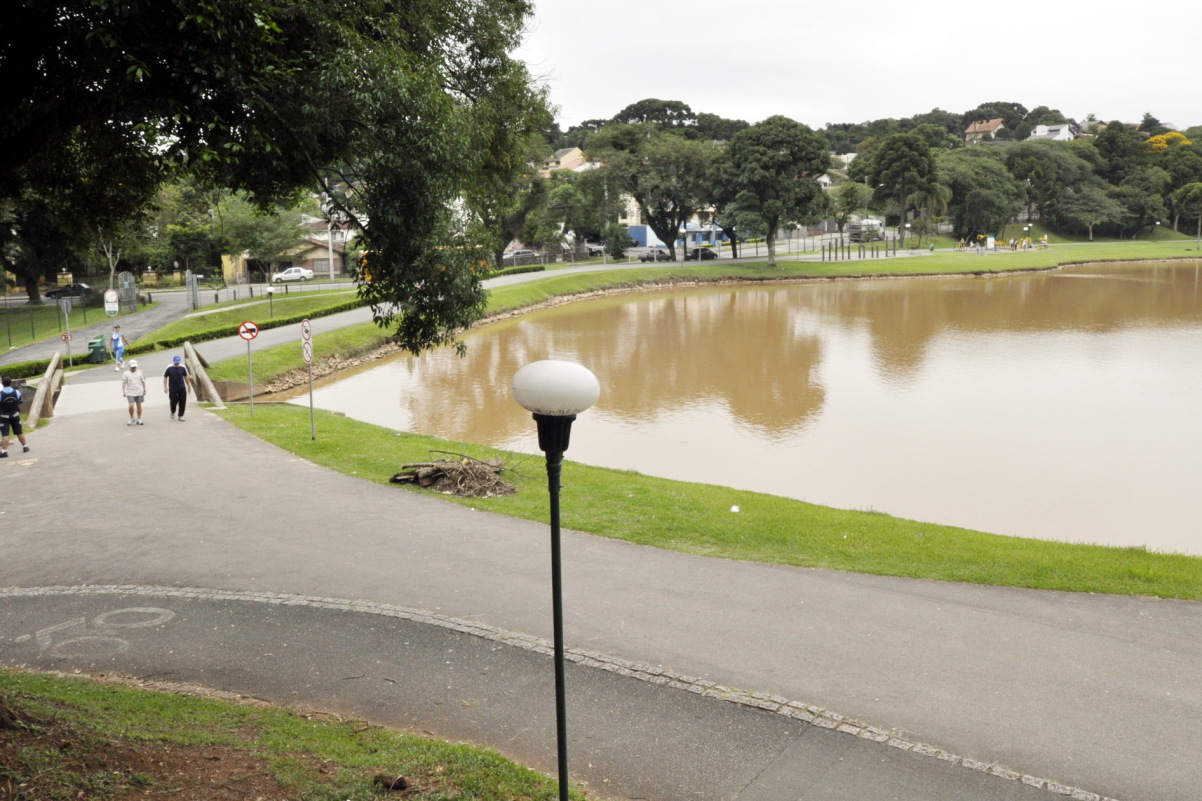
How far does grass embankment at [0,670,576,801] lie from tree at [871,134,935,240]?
3174 inches

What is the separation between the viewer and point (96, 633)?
8766 mm

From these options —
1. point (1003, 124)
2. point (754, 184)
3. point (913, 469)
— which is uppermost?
point (1003, 124)

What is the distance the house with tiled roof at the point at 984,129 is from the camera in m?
174

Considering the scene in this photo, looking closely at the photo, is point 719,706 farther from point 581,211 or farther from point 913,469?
point 581,211

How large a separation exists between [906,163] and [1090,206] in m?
28.9

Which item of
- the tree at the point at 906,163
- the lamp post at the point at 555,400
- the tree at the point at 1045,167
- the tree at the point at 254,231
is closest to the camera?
the lamp post at the point at 555,400

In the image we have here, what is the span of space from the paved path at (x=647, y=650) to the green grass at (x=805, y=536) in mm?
454

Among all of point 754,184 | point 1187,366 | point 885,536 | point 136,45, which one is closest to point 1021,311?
point 1187,366

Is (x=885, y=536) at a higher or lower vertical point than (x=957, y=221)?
lower

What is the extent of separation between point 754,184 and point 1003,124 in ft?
479

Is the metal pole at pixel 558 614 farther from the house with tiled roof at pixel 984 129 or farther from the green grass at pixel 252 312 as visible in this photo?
the house with tiled roof at pixel 984 129

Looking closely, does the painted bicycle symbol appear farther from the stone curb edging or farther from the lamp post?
the lamp post

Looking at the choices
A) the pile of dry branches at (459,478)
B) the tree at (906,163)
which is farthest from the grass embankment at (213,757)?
the tree at (906,163)

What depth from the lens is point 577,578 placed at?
10125 millimetres
